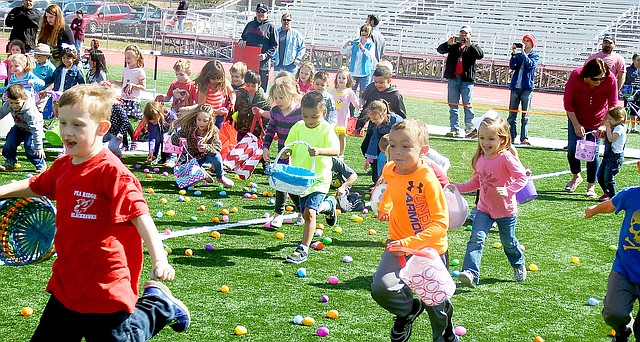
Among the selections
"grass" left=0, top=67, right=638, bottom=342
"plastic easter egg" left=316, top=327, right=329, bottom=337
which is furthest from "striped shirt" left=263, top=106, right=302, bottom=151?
"plastic easter egg" left=316, top=327, right=329, bottom=337

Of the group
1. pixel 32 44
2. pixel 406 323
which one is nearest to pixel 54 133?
pixel 32 44

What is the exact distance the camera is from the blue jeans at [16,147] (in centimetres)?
1114

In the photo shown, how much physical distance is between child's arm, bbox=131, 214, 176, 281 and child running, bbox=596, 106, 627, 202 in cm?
823

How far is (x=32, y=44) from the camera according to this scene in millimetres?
18250

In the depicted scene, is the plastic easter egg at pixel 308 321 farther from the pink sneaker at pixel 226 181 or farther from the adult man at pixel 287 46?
the adult man at pixel 287 46

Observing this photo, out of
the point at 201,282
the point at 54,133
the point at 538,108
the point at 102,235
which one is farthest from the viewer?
the point at 538,108

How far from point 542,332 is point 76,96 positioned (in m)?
3.86

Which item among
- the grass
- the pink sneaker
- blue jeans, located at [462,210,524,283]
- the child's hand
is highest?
the child's hand

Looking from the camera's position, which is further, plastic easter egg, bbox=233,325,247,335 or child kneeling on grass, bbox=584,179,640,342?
plastic easter egg, bbox=233,325,247,335

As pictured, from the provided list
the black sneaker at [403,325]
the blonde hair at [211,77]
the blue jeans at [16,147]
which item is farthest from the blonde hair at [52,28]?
the black sneaker at [403,325]

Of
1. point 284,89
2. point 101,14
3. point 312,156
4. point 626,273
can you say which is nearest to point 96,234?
point 626,273

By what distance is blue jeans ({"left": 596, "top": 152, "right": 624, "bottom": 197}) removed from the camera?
11391 millimetres

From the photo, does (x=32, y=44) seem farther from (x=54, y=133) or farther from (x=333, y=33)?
(x=333, y=33)

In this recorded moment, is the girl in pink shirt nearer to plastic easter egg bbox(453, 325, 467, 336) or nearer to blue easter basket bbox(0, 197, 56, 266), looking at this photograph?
plastic easter egg bbox(453, 325, 467, 336)
